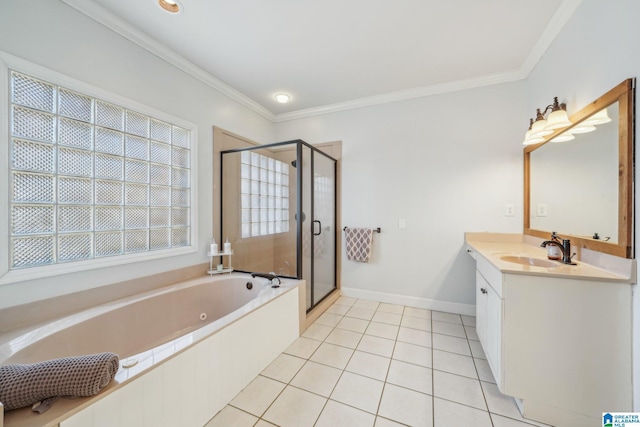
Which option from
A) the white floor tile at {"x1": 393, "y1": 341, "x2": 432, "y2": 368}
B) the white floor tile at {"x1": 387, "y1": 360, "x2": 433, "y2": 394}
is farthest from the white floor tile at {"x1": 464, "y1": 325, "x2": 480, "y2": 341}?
the white floor tile at {"x1": 387, "y1": 360, "x2": 433, "y2": 394}

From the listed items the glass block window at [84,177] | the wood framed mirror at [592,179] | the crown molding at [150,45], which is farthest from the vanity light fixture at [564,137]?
the glass block window at [84,177]

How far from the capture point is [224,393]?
1.39 m

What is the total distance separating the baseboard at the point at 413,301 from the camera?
2568mm

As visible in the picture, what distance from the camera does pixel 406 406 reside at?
4.51ft

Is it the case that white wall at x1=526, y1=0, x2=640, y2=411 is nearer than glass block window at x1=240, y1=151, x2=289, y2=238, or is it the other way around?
white wall at x1=526, y1=0, x2=640, y2=411

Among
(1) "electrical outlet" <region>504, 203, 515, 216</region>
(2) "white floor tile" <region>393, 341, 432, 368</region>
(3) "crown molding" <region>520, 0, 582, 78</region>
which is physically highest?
(3) "crown molding" <region>520, 0, 582, 78</region>

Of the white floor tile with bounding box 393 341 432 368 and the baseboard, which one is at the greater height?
the baseboard

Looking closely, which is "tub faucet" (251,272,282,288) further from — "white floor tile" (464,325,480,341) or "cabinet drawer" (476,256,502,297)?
"white floor tile" (464,325,480,341)

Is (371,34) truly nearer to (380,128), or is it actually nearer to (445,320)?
(380,128)

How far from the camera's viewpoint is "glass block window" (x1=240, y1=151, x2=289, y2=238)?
266cm

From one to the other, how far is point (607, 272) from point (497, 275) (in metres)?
0.49

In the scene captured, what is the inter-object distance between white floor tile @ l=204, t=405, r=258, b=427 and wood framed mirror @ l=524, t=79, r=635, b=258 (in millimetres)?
2115

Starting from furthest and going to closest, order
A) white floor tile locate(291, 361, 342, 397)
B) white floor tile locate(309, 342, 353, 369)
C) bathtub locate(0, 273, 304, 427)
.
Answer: white floor tile locate(309, 342, 353, 369) → white floor tile locate(291, 361, 342, 397) → bathtub locate(0, 273, 304, 427)

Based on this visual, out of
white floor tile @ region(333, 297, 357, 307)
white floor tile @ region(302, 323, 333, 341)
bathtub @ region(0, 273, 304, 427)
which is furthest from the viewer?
white floor tile @ region(333, 297, 357, 307)
